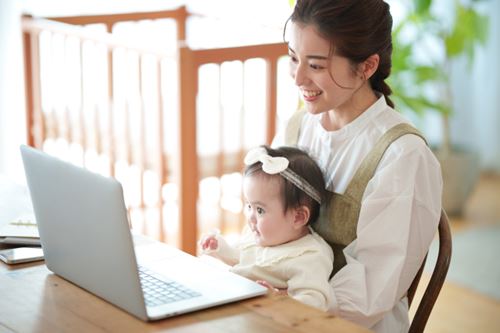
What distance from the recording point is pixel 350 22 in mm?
1800

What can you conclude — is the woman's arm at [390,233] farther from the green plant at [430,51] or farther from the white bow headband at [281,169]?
the green plant at [430,51]

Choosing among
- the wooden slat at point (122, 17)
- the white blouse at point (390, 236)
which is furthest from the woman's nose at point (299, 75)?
the wooden slat at point (122, 17)

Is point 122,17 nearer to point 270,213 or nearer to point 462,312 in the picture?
point 462,312

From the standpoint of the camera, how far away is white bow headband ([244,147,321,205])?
5.98 ft

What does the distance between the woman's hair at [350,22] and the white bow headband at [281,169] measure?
0.25 metres

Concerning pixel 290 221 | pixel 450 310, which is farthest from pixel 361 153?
pixel 450 310

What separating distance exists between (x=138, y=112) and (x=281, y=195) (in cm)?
151

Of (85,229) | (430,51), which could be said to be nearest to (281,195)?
(85,229)

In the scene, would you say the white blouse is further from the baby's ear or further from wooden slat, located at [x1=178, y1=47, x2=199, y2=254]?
wooden slat, located at [x1=178, y1=47, x2=199, y2=254]

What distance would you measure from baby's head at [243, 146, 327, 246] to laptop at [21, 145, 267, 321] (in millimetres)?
220

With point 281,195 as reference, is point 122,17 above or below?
above

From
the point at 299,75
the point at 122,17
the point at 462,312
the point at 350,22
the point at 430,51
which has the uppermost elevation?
the point at 350,22

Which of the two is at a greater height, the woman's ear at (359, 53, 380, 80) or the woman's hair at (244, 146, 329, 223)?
the woman's ear at (359, 53, 380, 80)

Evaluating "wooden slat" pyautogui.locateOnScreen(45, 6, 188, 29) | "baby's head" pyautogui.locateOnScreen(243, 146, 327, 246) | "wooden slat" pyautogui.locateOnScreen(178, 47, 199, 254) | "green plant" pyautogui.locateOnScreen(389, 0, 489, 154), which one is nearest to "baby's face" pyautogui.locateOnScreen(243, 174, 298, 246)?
"baby's head" pyautogui.locateOnScreen(243, 146, 327, 246)
